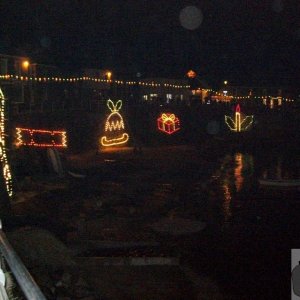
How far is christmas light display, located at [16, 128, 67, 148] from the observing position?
54.0 ft

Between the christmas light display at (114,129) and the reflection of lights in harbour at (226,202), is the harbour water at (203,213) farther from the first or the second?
the christmas light display at (114,129)

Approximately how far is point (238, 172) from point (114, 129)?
6.24 m

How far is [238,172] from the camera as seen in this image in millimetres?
22219

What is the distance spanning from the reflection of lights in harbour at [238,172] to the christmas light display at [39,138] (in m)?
5.87

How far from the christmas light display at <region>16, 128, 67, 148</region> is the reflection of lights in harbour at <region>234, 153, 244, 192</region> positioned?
587 cm

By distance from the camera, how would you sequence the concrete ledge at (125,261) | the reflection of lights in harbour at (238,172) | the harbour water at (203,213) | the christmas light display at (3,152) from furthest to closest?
the reflection of lights in harbour at (238,172)
the christmas light display at (3,152)
the harbour water at (203,213)
the concrete ledge at (125,261)

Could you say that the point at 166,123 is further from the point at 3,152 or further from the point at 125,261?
the point at 125,261

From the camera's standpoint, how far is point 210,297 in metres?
7.99

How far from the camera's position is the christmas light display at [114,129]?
80.5 ft

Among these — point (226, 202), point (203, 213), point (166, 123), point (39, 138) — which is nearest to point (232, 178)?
point (226, 202)

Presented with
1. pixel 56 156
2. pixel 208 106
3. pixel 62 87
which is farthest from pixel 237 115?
pixel 56 156

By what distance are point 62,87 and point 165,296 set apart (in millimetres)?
28723

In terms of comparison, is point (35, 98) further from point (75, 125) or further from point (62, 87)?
point (62, 87)

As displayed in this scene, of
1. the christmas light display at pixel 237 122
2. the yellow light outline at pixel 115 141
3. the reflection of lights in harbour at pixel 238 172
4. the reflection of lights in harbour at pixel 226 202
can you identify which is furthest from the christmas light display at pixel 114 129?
the christmas light display at pixel 237 122
